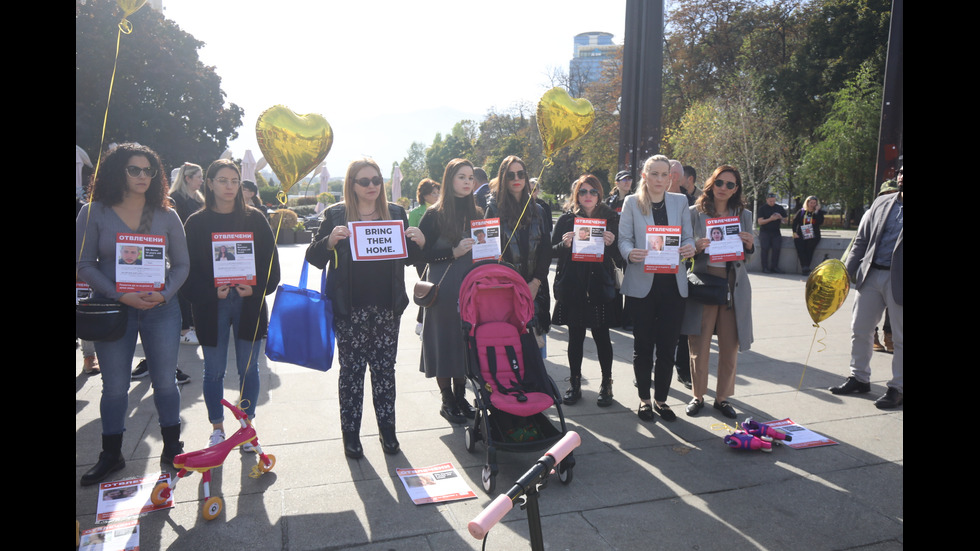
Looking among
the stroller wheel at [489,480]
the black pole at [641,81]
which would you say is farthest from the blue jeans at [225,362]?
the black pole at [641,81]

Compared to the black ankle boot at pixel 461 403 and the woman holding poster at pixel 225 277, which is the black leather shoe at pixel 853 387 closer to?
the black ankle boot at pixel 461 403

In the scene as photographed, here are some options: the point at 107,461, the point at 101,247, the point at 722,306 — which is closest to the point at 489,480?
the point at 107,461

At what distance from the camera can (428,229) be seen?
4883 mm

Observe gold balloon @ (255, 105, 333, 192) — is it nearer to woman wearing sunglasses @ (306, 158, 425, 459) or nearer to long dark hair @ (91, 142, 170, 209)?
woman wearing sunglasses @ (306, 158, 425, 459)

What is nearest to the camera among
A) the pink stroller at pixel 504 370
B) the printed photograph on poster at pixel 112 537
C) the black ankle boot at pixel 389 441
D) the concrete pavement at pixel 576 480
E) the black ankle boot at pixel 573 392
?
the printed photograph on poster at pixel 112 537

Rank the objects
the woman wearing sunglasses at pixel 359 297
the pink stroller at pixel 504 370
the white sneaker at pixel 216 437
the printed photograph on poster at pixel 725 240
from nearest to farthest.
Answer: the pink stroller at pixel 504 370 < the white sneaker at pixel 216 437 < the woman wearing sunglasses at pixel 359 297 < the printed photograph on poster at pixel 725 240

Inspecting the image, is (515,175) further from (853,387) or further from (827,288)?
(853,387)

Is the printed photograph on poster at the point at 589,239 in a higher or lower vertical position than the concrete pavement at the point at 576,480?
higher

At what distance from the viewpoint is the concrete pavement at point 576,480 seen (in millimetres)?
3281

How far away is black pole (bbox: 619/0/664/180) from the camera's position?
735 centimetres

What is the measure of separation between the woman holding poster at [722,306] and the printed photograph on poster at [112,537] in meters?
4.15

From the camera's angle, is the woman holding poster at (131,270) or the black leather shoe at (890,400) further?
the black leather shoe at (890,400)

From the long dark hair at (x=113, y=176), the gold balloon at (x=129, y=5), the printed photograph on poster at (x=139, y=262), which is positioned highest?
the gold balloon at (x=129, y=5)
